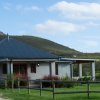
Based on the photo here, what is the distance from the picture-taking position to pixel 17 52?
45.2 metres

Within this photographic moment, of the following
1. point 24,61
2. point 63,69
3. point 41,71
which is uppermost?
point 24,61

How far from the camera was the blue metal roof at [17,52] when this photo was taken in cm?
4409

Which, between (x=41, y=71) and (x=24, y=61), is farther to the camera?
(x=41, y=71)

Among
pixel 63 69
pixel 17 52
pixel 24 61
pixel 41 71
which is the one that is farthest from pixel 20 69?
pixel 63 69

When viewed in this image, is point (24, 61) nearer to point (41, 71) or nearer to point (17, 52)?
point (17, 52)

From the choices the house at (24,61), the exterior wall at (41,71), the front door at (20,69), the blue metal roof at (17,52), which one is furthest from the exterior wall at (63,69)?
the front door at (20,69)

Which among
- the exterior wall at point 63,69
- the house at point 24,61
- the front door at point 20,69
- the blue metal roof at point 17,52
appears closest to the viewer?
the house at point 24,61

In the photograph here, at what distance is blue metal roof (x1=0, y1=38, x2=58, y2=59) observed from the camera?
145ft

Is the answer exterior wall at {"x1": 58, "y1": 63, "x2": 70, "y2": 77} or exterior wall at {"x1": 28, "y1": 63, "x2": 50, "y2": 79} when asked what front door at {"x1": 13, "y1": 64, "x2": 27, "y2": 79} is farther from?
exterior wall at {"x1": 58, "y1": 63, "x2": 70, "y2": 77}

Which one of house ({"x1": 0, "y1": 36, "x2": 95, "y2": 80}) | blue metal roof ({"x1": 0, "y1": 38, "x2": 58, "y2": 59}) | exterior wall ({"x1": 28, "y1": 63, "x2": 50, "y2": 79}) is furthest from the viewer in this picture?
exterior wall ({"x1": 28, "y1": 63, "x2": 50, "y2": 79})

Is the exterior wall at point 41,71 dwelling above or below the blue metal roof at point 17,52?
below

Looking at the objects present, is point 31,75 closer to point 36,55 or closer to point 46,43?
point 36,55

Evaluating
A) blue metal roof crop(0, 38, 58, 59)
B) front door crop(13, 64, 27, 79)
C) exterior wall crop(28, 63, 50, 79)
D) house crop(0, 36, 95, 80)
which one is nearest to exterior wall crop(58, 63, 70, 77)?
house crop(0, 36, 95, 80)

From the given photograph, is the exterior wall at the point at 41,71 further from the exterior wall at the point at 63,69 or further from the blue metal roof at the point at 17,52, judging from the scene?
the exterior wall at the point at 63,69
